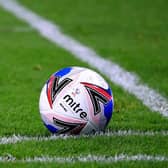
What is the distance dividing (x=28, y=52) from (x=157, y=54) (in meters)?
2.05

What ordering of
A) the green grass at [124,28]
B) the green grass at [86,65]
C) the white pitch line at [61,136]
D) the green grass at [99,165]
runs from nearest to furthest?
the green grass at [99,165] < the green grass at [86,65] < the white pitch line at [61,136] < the green grass at [124,28]

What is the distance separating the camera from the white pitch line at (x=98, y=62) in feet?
27.9

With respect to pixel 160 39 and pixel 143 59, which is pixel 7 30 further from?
pixel 143 59

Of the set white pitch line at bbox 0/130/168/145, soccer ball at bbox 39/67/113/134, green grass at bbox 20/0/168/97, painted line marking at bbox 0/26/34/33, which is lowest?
painted line marking at bbox 0/26/34/33

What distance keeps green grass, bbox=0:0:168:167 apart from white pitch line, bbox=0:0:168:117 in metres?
0.15

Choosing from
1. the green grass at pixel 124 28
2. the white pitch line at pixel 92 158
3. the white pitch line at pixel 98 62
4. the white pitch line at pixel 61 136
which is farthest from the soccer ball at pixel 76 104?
the green grass at pixel 124 28

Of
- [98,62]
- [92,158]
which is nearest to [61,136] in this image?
[92,158]

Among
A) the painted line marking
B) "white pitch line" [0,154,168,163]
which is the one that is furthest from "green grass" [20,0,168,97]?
"white pitch line" [0,154,168,163]

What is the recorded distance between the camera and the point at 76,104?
6.59m

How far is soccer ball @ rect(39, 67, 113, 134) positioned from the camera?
6582mm

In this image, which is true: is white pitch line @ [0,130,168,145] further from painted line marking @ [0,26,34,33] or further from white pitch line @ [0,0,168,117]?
painted line marking @ [0,26,34,33]

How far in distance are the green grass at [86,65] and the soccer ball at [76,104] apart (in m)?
0.17

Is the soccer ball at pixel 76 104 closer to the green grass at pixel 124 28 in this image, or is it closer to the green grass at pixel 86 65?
the green grass at pixel 86 65

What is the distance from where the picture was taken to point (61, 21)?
17156mm
